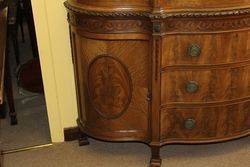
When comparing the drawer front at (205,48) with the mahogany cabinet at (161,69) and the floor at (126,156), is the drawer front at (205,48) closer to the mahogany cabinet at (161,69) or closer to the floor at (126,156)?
the mahogany cabinet at (161,69)

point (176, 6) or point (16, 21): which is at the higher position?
point (176, 6)

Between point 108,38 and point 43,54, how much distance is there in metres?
0.51

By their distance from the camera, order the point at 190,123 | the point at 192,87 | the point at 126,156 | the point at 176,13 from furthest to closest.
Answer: the point at 126,156
the point at 190,123
the point at 192,87
the point at 176,13

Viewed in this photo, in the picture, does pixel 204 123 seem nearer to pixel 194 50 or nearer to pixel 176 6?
pixel 194 50

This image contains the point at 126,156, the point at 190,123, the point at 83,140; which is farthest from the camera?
the point at 83,140

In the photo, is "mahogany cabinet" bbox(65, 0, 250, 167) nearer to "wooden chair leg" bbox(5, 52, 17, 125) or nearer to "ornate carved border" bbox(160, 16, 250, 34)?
"ornate carved border" bbox(160, 16, 250, 34)

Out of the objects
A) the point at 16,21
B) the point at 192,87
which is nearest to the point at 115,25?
the point at 192,87

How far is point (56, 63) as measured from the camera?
216cm

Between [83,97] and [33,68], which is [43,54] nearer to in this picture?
[83,97]

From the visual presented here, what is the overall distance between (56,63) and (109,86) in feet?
1.38

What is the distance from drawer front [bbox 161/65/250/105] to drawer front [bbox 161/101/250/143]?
0.22 feet

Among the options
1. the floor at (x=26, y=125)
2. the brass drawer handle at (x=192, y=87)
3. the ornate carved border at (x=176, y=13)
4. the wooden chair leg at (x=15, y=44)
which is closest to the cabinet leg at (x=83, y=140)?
the floor at (x=26, y=125)

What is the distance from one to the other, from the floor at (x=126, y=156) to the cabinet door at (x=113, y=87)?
0.21 meters

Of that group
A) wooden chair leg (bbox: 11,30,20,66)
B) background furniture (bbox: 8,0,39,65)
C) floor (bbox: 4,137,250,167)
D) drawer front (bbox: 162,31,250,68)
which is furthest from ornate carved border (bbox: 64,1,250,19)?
wooden chair leg (bbox: 11,30,20,66)
